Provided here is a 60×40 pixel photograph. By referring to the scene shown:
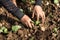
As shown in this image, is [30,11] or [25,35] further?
[30,11]

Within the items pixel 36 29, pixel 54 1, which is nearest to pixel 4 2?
pixel 36 29

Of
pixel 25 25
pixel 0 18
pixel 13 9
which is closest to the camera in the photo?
pixel 13 9

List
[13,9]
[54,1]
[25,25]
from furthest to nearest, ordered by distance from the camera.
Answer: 1. [54,1]
2. [25,25]
3. [13,9]

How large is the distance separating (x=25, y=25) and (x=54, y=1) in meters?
0.73

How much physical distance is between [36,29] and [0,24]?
0.49 meters

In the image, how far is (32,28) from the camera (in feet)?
8.70

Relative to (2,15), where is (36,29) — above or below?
below

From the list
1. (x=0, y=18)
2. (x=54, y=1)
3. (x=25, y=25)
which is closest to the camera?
(x=25, y=25)

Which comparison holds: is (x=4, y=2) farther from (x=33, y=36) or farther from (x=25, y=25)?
(x=33, y=36)

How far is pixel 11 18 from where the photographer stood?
2809mm

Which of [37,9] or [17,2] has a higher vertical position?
[17,2]

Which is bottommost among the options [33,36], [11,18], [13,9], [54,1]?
[33,36]

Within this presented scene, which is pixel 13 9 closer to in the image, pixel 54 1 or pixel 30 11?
pixel 30 11

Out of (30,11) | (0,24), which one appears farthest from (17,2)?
(0,24)
